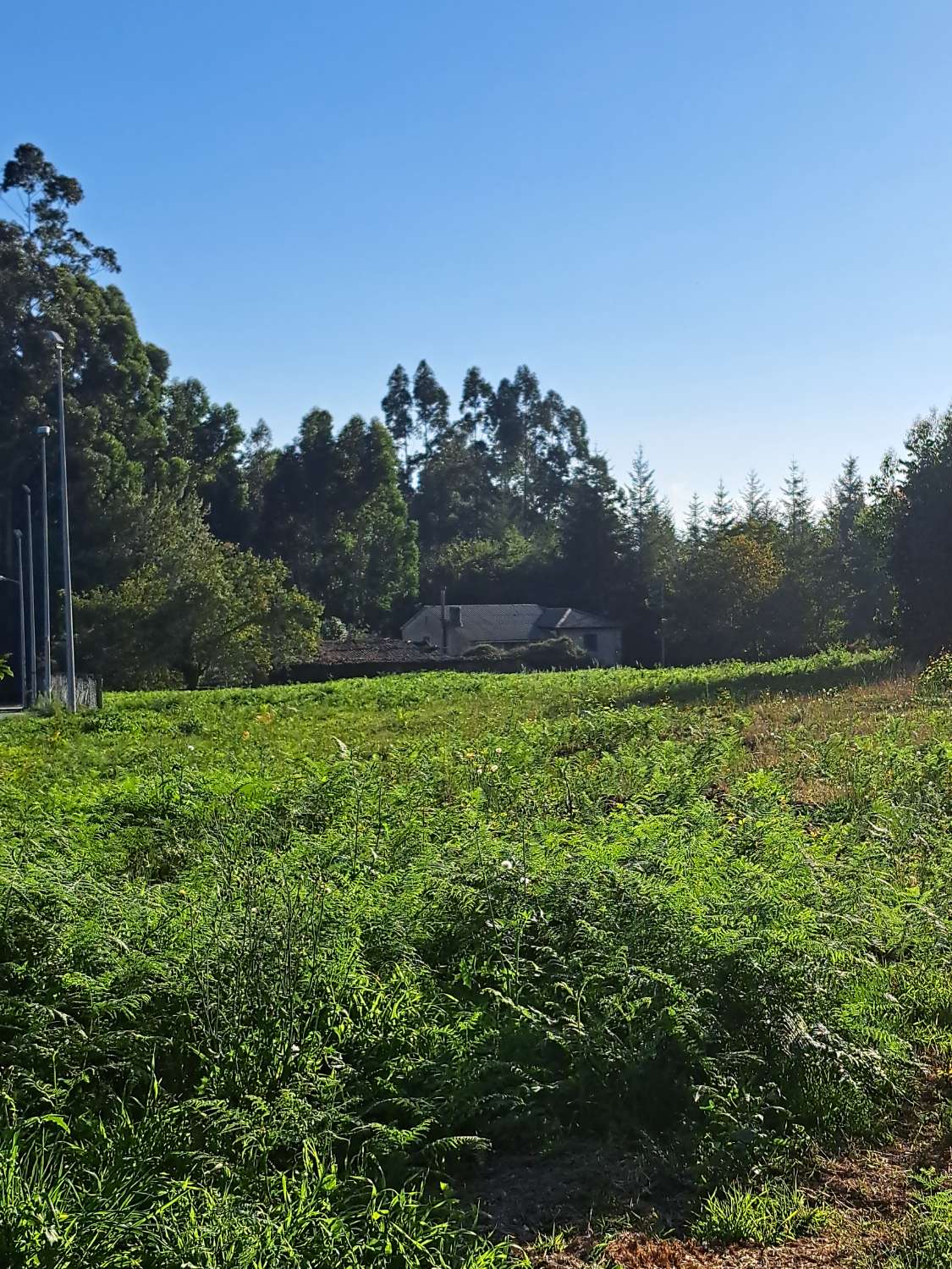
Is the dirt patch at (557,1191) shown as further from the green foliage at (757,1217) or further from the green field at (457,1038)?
the green foliage at (757,1217)

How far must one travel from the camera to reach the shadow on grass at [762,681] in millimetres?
20516

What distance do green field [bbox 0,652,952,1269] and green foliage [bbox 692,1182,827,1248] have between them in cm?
1

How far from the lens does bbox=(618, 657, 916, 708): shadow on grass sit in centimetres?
2052

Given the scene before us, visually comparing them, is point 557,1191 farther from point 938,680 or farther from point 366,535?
point 366,535

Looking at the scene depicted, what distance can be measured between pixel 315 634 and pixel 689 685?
29801mm

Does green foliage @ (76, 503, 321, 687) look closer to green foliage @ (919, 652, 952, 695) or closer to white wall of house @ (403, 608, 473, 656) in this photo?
white wall of house @ (403, 608, 473, 656)

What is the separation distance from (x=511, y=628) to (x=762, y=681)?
46.8 meters

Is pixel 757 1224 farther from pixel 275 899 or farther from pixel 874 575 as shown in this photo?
pixel 874 575

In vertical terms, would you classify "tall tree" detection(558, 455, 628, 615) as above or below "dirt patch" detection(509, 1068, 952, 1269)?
above

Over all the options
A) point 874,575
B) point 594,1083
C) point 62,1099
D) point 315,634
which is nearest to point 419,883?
point 594,1083

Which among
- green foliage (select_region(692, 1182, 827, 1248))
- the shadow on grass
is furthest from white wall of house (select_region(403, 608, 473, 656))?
green foliage (select_region(692, 1182, 827, 1248))

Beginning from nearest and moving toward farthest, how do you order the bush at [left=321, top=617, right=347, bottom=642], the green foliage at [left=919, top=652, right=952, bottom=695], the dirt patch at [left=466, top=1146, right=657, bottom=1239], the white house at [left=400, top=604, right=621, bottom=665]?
the dirt patch at [left=466, top=1146, right=657, bottom=1239], the green foliage at [left=919, top=652, right=952, bottom=695], the bush at [left=321, top=617, right=347, bottom=642], the white house at [left=400, top=604, right=621, bottom=665]

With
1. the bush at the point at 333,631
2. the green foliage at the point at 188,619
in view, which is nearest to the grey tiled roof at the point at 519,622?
the bush at the point at 333,631

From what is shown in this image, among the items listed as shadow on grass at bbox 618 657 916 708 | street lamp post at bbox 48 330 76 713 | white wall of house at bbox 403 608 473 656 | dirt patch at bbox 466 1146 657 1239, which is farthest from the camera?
white wall of house at bbox 403 608 473 656
